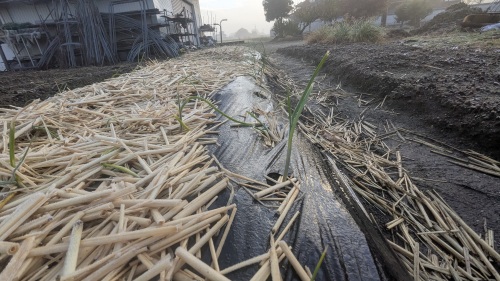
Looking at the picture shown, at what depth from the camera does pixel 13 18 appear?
40.2 feet

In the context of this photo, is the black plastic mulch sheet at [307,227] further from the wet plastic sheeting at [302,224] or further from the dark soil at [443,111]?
the dark soil at [443,111]

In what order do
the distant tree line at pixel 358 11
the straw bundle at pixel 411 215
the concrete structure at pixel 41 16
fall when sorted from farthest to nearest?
1. the distant tree line at pixel 358 11
2. the concrete structure at pixel 41 16
3. the straw bundle at pixel 411 215

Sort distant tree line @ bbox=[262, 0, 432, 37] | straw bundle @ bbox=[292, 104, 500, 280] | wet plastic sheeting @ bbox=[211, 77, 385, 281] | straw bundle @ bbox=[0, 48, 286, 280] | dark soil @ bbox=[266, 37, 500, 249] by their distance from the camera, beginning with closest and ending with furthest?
straw bundle @ bbox=[0, 48, 286, 280], wet plastic sheeting @ bbox=[211, 77, 385, 281], straw bundle @ bbox=[292, 104, 500, 280], dark soil @ bbox=[266, 37, 500, 249], distant tree line @ bbox=[262, 0, 432, 37]

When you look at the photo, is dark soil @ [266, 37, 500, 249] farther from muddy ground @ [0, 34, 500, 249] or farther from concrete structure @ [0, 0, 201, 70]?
concrete structure @ [0, 0, 201, 70]

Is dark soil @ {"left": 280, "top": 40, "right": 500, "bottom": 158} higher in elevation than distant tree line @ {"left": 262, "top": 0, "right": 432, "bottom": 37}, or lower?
lower

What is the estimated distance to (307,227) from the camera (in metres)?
0.95

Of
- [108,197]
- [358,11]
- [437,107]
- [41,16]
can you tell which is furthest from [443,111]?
[358,11]

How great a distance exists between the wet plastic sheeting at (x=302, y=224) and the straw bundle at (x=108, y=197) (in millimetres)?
81

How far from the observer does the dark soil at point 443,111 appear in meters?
1.66

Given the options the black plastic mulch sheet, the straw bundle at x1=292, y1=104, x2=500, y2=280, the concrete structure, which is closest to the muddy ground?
the straw bundle at x1=292, y1=104, x2=500, y2=280

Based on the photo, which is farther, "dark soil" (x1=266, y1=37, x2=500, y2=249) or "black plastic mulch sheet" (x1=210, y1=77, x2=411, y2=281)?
"dark soil" (x1=266, y1=37, x2=500, y2=249)

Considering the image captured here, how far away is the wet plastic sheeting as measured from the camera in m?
0.81

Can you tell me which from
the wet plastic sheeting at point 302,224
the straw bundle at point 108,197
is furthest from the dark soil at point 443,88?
the straw bundle at point 108,197

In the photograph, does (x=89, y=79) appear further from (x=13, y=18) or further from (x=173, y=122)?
(x=13, y=18)
